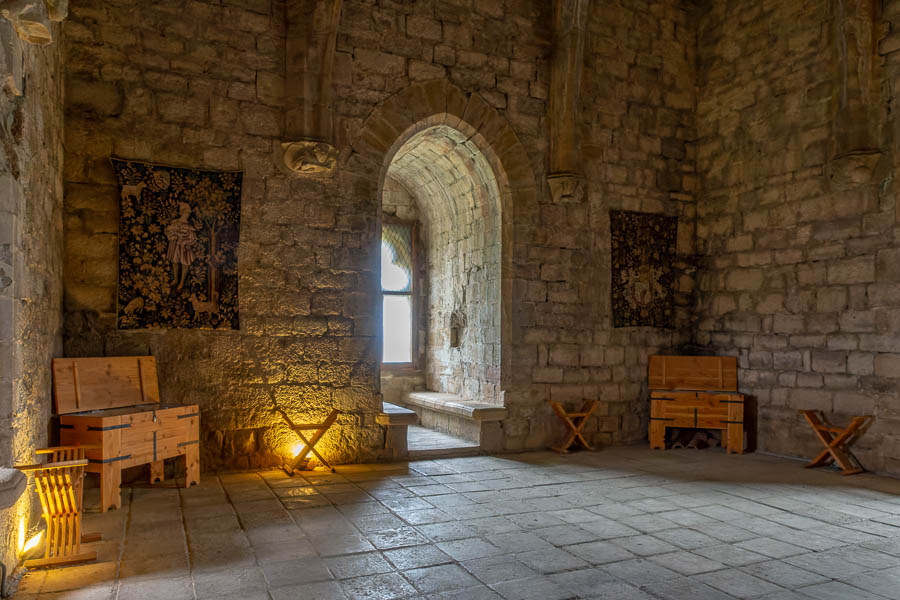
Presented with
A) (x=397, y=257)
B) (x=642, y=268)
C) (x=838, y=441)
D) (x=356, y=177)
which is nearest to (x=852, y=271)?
(x=838, y=441)

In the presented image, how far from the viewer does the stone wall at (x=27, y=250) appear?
9.95 feet

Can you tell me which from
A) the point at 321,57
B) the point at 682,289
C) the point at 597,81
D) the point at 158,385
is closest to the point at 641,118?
the point at 597,81

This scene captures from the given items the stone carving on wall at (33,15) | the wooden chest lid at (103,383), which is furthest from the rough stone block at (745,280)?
the stone carving on wall at (33,15)

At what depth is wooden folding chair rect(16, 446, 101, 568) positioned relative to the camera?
3.17m

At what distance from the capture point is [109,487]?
13.5 ft

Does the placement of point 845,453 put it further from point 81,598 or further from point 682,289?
point 81,598

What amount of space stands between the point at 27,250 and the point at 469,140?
386 cm

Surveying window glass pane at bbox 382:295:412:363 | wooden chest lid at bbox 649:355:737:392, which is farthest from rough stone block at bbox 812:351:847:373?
window glass pane at bbox 382:295:412:363

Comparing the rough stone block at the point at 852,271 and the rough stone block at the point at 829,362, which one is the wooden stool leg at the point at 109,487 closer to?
the rough stone block at the point at 829,362

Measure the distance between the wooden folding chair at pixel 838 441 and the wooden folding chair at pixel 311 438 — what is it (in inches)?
151

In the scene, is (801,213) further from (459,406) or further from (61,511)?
(61,511)

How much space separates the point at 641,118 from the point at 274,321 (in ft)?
13.6

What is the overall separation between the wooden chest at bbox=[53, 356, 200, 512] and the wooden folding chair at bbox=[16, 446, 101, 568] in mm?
875

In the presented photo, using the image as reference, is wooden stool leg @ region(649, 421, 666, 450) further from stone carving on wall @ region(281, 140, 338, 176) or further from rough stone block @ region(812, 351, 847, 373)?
stone carving on wall @ region(281, 140, 338, 176)
